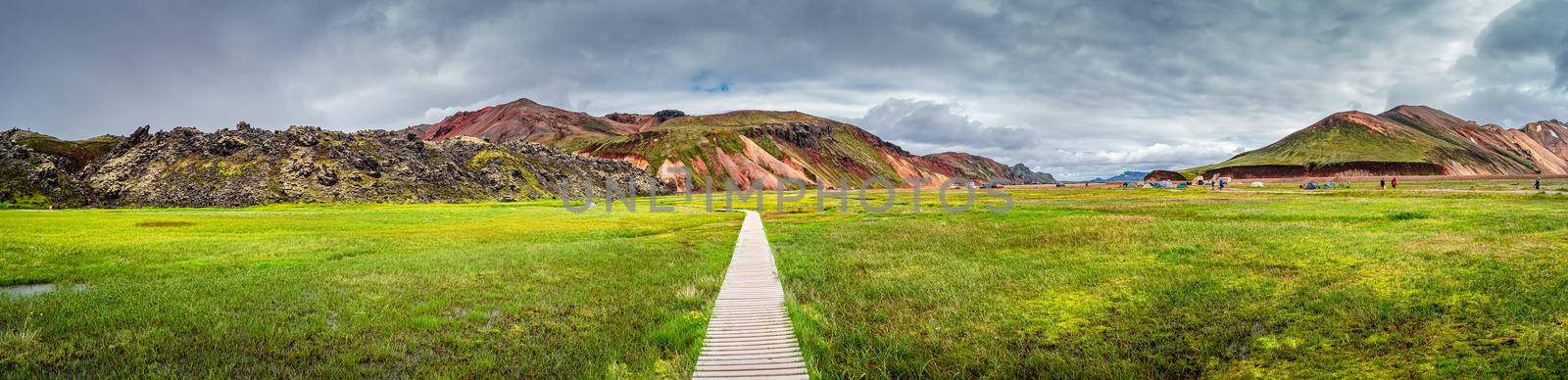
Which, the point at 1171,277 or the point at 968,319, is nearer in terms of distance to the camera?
the point at 968,319

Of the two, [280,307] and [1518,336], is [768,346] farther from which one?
[280,307]

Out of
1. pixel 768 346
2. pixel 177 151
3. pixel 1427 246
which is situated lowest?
pixel 768 346

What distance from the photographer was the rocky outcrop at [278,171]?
4237 inches

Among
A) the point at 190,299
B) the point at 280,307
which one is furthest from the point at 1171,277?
the point at 190,299

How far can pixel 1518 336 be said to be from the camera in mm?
8523

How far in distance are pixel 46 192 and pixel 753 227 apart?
492 feet

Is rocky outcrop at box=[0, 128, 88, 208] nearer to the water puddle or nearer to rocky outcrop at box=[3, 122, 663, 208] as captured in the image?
rocky outcrop at box=[3, 122, 663, 208]

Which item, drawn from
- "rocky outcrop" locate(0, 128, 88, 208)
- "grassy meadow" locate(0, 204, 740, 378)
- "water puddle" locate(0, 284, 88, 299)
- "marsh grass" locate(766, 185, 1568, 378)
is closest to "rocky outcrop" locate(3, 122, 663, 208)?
"rocky outcrop" locate(0, 128, 88, 208)

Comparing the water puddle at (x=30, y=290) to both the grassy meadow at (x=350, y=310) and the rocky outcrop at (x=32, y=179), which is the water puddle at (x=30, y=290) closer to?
the grassy meadow at (x=350, y=310)

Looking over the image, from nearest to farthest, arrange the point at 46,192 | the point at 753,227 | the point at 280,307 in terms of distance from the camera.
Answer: the point at 280,307 < the point at 753,227 < the point at 46,192

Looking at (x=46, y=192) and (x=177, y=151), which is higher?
(x=177, y=151)

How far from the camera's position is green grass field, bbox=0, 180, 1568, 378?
371 inches

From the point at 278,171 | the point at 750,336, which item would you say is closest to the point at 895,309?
the point at 750,336

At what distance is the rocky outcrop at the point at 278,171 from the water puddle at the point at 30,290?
10684 cm
